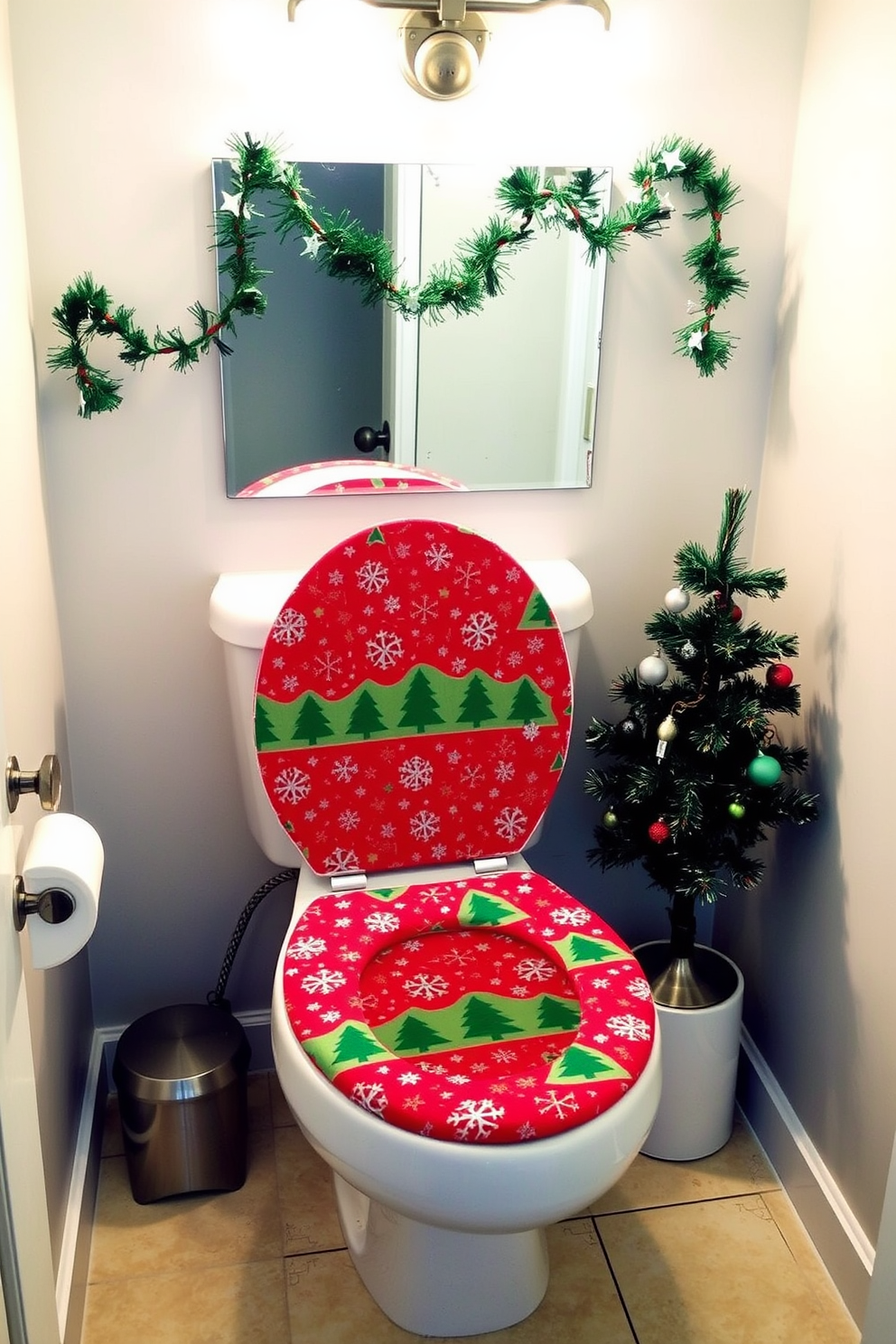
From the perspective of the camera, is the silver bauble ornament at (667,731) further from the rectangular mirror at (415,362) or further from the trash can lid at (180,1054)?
the trash can lid at (180,1054)

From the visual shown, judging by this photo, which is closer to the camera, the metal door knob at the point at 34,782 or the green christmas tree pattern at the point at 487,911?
Result: the metal door knob at the point at 34,782

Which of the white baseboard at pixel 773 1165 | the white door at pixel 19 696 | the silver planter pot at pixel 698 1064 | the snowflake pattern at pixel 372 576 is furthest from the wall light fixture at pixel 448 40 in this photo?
the white baseboard at pixel 773 1165

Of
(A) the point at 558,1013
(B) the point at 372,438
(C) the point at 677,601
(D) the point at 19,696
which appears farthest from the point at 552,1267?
(B) the point at 372,438

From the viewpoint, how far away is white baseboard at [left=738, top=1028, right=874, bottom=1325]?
1464 mm

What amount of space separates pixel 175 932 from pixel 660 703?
0.83 m

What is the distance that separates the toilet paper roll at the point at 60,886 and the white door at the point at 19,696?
0.7 inches

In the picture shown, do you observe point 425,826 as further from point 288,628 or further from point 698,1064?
point 698,1064

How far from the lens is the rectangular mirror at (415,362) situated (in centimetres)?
149

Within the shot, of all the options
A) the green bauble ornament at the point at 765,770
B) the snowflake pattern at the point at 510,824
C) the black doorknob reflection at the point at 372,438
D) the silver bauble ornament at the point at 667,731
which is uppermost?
the black doorknob reflection at the point at 372,438

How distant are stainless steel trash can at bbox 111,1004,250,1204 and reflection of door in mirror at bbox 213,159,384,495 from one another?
772mm

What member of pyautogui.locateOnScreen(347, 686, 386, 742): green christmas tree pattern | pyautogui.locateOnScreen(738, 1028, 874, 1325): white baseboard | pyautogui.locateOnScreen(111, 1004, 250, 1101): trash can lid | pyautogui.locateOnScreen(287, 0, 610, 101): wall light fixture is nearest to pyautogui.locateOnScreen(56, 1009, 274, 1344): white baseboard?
pyautogui.locateOnScreen(111, 1004, 250, 1101): trash can lid

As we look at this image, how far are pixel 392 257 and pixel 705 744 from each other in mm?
754

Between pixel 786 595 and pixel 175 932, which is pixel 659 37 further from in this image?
pixel 175 932

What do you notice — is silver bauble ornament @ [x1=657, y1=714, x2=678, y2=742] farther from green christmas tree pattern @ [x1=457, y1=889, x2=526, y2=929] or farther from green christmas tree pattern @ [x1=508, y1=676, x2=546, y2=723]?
green christmas tree pattern @ [x1=457, y1=889, x2=526, y2=929]
